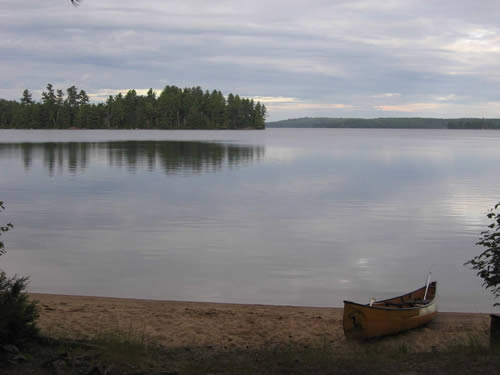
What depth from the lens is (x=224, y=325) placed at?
10.9 metres

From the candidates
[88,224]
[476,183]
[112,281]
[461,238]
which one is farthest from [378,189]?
[112,281]

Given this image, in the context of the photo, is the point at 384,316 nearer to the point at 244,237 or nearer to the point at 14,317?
the point at 14,317

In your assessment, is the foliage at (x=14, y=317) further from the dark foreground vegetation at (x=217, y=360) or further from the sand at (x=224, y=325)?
the sand at (x=224, y=325)

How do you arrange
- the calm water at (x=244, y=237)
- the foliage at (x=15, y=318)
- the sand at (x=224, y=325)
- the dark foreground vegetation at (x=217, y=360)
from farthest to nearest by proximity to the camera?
the calm water at (x=244, y=237), the sand at (x=224, y=325), the foliage at (x=15, y=318), the dark foreground vegetation at (x=217, y=360)

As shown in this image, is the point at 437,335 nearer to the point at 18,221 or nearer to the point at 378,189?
the point at 18,221

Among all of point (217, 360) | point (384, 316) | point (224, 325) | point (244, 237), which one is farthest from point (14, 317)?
point (244, 237)

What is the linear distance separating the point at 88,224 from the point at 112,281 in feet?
28.0

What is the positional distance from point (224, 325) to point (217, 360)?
2439 mm

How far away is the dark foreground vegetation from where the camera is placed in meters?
7.47

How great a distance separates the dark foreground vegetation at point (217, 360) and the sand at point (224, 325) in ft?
2.09

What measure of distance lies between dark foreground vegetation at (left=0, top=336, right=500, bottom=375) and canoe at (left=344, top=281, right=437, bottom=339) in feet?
3.19

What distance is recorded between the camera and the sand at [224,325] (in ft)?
32.6

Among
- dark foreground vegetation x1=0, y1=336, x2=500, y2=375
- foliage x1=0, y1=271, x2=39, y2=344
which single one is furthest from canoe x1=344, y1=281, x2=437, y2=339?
foliage x1=0, y1=271, x2=39, y2=344

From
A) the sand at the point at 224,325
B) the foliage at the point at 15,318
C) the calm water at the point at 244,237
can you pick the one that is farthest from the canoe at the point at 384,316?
the foliage at the point at 15,318
